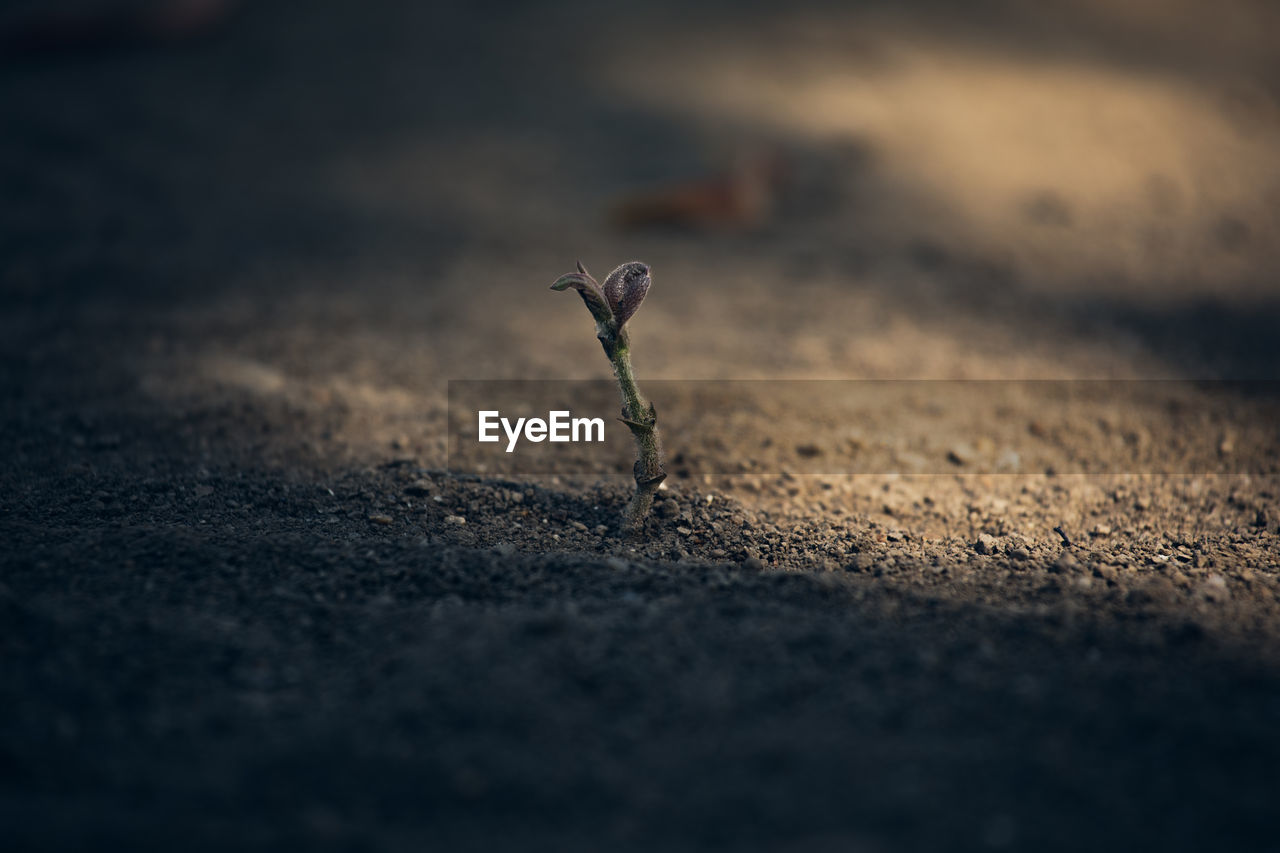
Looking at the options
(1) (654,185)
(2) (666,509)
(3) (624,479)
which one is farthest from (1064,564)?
(1) (654,185)

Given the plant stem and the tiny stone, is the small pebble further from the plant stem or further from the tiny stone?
the tiny stone

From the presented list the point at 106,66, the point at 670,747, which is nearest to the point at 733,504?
the point at 670,747

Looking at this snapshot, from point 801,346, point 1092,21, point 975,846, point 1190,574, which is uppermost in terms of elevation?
point 1092,21

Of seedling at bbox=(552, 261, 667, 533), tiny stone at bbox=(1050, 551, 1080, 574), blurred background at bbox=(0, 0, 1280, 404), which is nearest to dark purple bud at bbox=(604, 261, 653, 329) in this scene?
seedling at bbox=(552, 261, 667, 533)

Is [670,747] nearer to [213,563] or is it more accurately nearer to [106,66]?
→ [213,563]

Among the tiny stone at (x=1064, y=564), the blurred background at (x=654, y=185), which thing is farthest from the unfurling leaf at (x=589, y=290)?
the blurred background at (x=654, y=185)

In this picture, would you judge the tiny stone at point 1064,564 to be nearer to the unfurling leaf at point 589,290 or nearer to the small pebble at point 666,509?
the small pebble at point 666,509

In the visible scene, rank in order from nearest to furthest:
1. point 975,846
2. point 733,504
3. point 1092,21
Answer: point 975,846
point 733,504
point 1092,21

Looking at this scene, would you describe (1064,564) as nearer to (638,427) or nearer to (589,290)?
(638,427)
